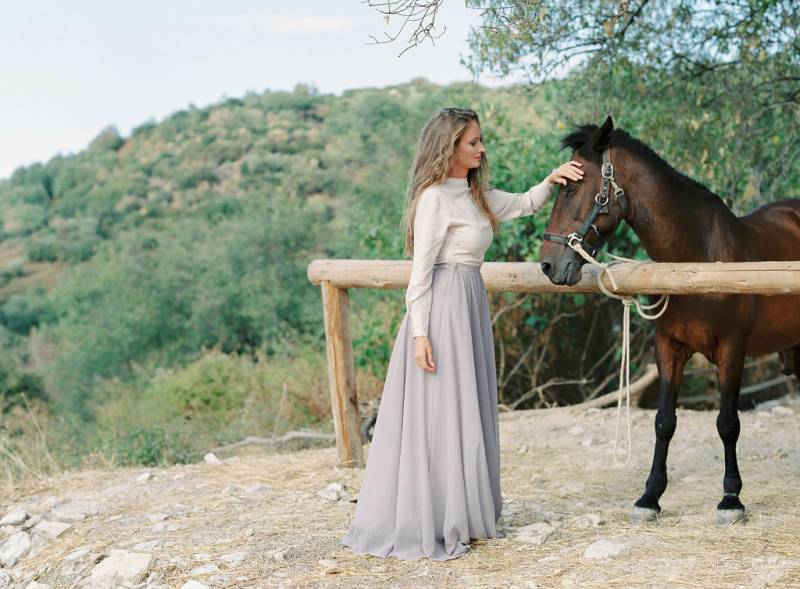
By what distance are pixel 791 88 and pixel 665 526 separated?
465 centimetres

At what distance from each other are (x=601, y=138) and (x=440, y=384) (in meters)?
1.39

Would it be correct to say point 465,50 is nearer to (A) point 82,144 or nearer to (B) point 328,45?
(B) point 328,45

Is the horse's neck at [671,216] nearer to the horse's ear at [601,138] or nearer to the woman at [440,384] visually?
the horse's ear at [601,138]

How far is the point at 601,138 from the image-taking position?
399cm

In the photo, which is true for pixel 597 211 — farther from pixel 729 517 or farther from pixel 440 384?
pixel 729 517

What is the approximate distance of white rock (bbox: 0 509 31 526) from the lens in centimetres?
523

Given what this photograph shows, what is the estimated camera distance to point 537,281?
486cm

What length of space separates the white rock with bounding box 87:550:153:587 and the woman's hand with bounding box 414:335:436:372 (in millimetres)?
1652

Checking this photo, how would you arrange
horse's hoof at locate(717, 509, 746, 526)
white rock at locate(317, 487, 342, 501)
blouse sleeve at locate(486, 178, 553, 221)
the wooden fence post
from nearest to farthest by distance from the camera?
blouse sleeve at locate(486, 178, 553, 221) → horse's hoof at locate(717, 509, 746, 526) → white rock at locate(317, 487, 342, 501) → the wooden fence post

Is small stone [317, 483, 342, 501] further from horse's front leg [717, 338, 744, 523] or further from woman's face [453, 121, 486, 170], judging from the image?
woman's face [453, 121, 486, 170]

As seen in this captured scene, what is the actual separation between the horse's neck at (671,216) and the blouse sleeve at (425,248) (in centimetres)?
97

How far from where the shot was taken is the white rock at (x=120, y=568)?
3.95 meters

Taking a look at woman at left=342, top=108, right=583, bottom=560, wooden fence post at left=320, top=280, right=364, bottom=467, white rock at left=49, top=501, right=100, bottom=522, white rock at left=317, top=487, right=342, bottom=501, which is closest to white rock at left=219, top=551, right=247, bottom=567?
woman at left=342, top=108, right=583, bottom=560

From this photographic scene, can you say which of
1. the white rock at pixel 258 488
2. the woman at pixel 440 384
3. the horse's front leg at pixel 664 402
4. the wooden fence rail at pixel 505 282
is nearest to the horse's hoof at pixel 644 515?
the horse's front leg at pixel 664 402
